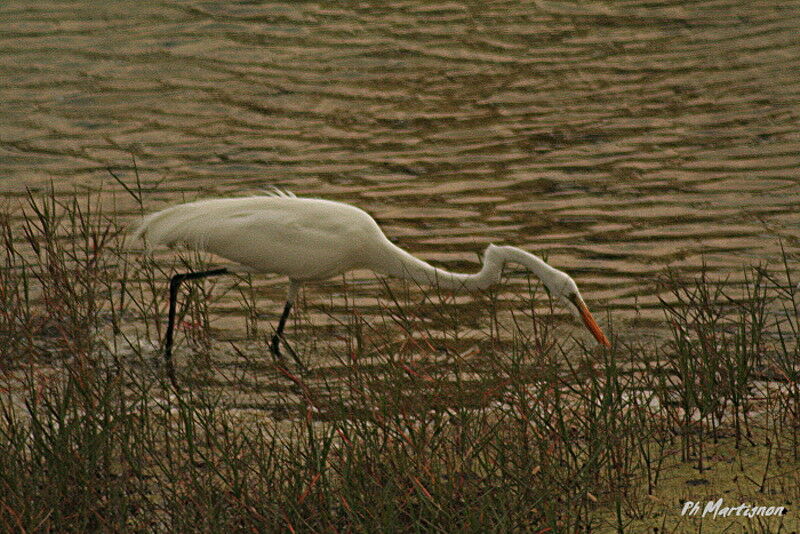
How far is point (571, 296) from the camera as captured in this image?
18.4 feet

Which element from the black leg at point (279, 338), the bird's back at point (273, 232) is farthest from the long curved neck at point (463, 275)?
the black leg at point (279, 338)

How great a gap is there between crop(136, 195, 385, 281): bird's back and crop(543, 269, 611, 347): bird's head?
838 mm

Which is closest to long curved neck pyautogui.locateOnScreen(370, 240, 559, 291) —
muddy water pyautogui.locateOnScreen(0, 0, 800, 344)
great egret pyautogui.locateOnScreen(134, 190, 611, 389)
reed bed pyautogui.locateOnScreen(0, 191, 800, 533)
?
great egret pyautogui.locateOnScreen(134, 190, 611, 389)

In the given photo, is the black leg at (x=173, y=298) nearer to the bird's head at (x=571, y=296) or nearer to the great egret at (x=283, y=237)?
the great egret at (x=283, y=237)

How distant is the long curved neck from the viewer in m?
5.70

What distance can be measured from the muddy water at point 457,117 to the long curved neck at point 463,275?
63 cm

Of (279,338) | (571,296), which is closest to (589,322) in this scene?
(571,296)

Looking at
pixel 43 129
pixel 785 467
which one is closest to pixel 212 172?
pixel 43 129

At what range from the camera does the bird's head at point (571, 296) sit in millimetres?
5570

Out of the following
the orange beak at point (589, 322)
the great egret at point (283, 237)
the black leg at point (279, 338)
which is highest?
the great egret at point (283, 237)

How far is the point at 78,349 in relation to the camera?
4.40 metres

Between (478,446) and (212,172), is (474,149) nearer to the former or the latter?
(212,172)

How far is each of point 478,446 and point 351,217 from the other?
7.82 ft

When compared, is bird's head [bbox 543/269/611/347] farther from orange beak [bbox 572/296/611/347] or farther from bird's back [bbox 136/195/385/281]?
bird's back [bbox 136/195/385/281]
